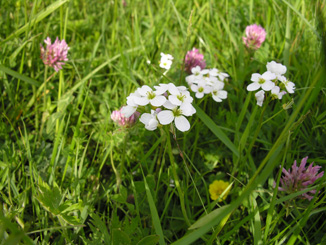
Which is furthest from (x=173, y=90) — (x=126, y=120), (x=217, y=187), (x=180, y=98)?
(x=217, y=187)

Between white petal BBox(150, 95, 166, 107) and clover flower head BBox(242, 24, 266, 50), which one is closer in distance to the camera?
white petal BBox(150, 95, 166, 107)

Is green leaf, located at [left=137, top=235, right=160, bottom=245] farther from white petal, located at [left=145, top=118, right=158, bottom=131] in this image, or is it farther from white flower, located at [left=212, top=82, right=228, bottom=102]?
white flower, located at [left=212, top=82, right=228, bottom=102]

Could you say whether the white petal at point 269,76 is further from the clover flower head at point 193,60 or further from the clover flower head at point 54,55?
the clover flower head at point 54,55

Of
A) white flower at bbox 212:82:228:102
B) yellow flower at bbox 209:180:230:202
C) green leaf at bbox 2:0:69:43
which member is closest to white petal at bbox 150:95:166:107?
white flower at bbox 212:82:228:102

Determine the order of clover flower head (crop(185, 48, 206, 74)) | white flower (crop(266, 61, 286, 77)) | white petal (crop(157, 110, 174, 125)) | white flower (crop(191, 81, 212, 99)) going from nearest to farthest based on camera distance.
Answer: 1. white petal (crop(157, 110, 174, 125))
2. white flower (crop(266, 61, 286, 77))
3. white flower (crop(191, 81, 212, 99))
4. clover flower head (crop(185, 48, 206, 74))

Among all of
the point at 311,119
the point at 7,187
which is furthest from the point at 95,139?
the point at 311,119

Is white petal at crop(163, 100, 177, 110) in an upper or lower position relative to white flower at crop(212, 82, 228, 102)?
upper

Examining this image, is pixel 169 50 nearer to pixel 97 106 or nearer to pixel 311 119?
pixel 97 106

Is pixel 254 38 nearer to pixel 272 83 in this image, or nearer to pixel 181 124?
pixel 272 83
